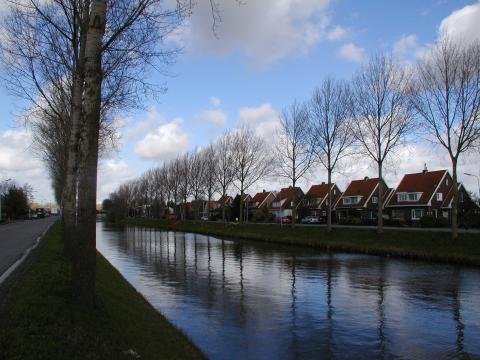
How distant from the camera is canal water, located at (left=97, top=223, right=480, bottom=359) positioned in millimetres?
Result: 10297

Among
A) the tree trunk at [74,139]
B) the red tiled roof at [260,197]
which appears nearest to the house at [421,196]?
the red tiled roof at [260,197]

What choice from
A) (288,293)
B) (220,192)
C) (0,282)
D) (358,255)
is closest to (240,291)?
(288,293)

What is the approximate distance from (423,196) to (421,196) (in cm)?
35

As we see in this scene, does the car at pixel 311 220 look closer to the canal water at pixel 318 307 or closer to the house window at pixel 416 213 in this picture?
the house window at pixel 416 213

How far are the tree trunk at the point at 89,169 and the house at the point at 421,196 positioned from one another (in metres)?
62.0

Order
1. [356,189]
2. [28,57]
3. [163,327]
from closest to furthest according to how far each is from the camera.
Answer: [163,327] < [28,57] < [356,189]

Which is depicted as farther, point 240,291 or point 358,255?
point 358,255

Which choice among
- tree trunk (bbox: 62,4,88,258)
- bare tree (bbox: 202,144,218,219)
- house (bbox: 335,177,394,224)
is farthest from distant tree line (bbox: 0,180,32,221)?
tree trunk (bbox: 62,4,88,258)

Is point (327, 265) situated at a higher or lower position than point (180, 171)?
lower

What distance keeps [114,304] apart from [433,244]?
24.6m

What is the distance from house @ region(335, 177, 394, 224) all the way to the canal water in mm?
50943

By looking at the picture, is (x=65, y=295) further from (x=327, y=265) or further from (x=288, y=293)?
(x=327, y=265)

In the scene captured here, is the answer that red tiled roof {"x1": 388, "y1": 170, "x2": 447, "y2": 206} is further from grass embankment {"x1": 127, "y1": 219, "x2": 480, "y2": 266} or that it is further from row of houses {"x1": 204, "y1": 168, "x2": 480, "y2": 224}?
grass embankment {"x1": 127, "y1": 219, "x2": 480, "y2": 266}

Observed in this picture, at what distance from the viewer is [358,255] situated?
3209 centimetres
